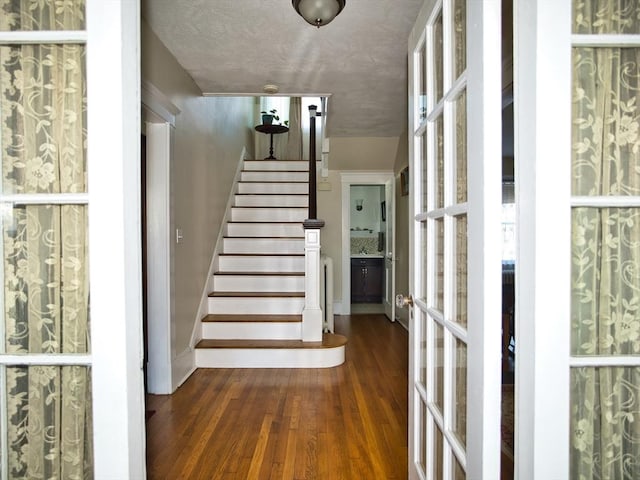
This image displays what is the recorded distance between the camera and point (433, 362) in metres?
1.28

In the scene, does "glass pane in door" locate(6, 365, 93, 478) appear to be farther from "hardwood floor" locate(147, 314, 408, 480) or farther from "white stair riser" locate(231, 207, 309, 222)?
"white stair riser" locate(231, 207, 309, 222)

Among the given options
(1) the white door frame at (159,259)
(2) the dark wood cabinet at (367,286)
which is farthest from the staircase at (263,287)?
(2) the dark wood cabinet at (367,286)

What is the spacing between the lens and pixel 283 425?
2.34 meters

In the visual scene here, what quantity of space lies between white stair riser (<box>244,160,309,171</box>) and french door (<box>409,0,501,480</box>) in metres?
4.41

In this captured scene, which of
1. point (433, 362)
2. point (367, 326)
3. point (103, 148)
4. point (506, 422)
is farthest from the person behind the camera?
point (367, 326)

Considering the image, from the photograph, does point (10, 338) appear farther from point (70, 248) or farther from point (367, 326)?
point (367, 326)

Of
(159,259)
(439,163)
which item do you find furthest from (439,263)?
(159,259)

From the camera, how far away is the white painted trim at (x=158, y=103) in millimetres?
2432

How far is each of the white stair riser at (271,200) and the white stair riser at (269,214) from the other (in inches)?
7.1

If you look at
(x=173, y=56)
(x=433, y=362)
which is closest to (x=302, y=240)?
(x=173, y=56)

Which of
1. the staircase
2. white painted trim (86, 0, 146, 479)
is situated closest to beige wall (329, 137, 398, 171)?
the staircase

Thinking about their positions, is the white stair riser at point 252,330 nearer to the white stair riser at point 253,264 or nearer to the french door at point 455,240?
the white stair riser at point 253,264

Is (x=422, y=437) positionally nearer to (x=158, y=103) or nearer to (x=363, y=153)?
(x=158, y=103)

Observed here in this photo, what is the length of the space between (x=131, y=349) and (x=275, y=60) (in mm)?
2396
